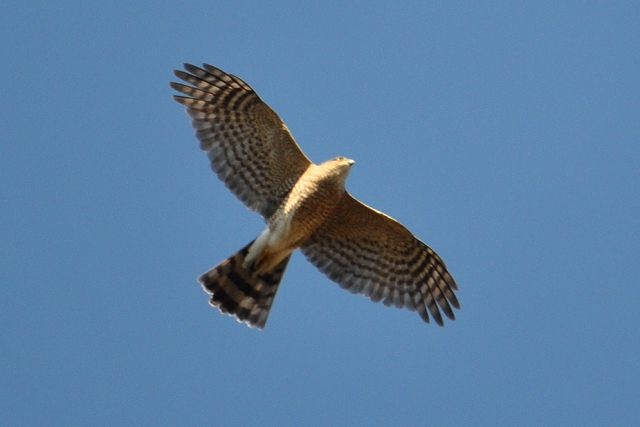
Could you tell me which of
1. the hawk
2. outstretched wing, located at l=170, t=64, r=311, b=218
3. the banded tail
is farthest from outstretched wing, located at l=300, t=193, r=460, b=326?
outstretched wing, located at l=170, t=64, r=311, b=218

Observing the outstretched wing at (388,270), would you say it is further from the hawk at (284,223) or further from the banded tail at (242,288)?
the banded tail at (242,288)

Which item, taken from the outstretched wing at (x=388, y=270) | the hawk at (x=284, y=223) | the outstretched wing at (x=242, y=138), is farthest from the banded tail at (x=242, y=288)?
the outstretched wing at (x=242, y=138)

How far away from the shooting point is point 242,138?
1606 cm

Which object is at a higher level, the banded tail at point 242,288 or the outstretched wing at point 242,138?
the outstretched wing at point 242,138

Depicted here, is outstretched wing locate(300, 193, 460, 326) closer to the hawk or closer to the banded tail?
the hawk

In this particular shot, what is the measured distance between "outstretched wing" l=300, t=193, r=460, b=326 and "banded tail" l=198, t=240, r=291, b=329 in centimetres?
61

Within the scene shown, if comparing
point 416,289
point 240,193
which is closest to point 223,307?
point 240,193

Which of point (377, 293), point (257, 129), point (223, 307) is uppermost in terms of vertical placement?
point (257, 129)

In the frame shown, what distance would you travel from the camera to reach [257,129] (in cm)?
1595

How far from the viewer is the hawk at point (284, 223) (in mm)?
15875

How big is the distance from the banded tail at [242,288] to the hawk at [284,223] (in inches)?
0.5

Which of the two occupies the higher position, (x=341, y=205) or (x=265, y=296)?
(x=341, y=205)

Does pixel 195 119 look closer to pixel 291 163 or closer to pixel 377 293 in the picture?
pixel 291 163

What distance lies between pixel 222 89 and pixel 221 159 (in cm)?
90
